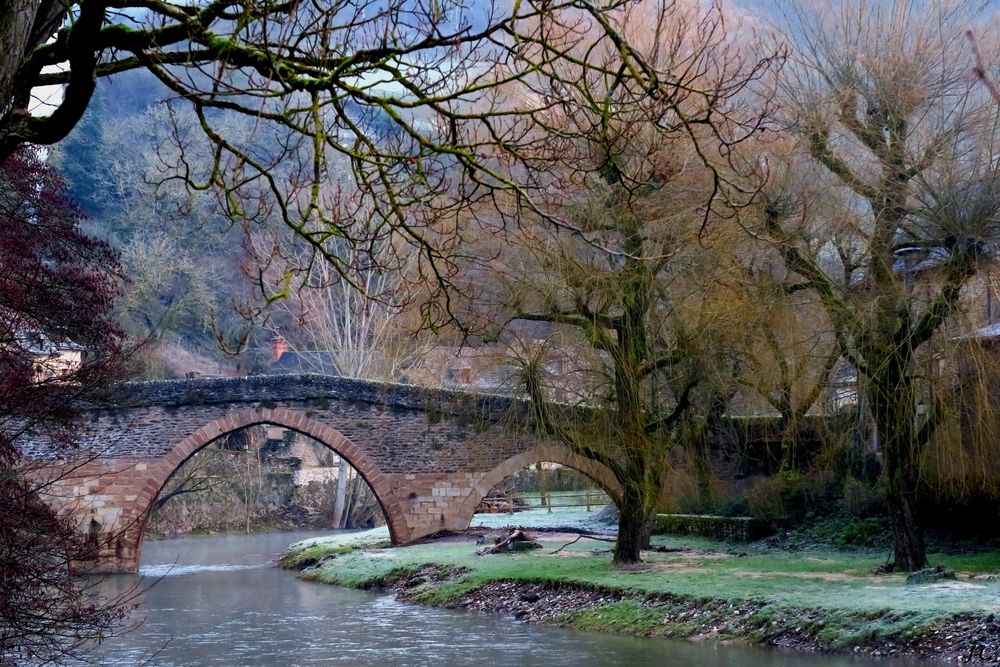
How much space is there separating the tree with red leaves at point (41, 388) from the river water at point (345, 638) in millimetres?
1341

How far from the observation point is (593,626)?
12305 mm

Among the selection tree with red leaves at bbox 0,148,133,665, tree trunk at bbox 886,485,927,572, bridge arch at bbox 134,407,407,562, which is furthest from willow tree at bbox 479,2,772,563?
bridge arch at bbox 134,407,407,562

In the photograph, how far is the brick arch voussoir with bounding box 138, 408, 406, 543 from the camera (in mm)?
21203

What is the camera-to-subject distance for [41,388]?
27.6ft

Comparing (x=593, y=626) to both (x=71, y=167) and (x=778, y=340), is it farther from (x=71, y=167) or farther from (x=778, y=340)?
(x=71, y=167)

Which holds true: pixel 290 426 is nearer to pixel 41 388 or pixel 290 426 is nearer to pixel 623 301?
pixel 623 301

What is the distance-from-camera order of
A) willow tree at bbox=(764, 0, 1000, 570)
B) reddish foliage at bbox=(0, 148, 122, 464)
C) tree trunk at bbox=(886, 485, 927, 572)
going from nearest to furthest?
reddish foliage at bbox=(0, 148, 122, 464)
willow tree at bbox=(764, 0, 1000, 570)
tree trunk at bbox=(886, 485, 927, 572)

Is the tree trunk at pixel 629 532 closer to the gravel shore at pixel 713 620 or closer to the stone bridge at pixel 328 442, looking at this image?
the gravel shore at pixel 713 620

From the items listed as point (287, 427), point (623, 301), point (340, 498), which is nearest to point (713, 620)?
point (623, 301)

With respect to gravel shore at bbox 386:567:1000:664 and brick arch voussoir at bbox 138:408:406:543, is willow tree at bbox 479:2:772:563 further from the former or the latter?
brick arch voussoir at bbox 138:408:406:543

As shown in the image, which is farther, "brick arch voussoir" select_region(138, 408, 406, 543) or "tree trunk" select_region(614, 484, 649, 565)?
"brick arch voussoir" select_region(138, 408, 406, 543)

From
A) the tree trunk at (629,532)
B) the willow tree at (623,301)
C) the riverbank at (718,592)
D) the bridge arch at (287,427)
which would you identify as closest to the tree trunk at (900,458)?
the riverbank at (718,592)

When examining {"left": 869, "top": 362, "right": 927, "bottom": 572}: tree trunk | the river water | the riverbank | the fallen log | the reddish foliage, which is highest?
the reddish foliage

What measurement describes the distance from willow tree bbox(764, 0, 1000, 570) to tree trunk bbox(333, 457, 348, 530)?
20890 millimetres
